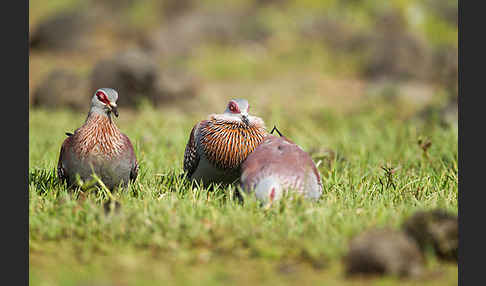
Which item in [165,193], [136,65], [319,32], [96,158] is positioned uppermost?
[319,32]

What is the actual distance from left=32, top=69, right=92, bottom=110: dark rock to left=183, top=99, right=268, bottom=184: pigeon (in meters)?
5.36

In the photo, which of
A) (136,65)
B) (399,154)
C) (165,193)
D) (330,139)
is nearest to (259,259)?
(165,193)

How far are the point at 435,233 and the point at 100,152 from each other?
2140 mm

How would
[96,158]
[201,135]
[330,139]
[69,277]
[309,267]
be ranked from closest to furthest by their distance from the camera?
1. [69,277]
2. [309,267]
3. [96,158]
4. [201,135]
5. [330,139]

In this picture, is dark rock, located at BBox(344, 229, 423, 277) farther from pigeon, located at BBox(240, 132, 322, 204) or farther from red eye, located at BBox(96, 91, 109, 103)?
red eye, located at BBox(96, 91, 109, 103)

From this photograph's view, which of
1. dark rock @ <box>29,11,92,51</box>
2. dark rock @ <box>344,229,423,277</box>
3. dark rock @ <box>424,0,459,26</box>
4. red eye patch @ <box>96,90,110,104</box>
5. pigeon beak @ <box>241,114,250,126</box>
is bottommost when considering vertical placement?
dark rock @ <box>344,229,423,277</box>

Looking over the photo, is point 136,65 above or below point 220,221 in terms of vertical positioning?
above

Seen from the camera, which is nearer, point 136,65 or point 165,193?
point 165,193

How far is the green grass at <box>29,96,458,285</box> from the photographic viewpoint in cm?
274

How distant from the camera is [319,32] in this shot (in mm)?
13414

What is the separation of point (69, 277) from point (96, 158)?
1.31 meters

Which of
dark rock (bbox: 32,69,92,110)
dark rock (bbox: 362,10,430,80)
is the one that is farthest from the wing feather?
dark rock (bbox: 362,10,430,80)

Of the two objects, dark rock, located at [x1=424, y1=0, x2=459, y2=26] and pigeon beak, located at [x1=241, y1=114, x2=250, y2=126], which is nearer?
pigeon beak, located at [x1=241, y1=114, x2=250, y2=126]

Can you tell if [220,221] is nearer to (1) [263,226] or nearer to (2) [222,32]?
(1) [263,226]
